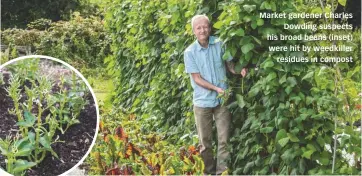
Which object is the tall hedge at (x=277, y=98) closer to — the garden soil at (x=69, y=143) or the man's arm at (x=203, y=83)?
the man's arm at (x=203, y=83)

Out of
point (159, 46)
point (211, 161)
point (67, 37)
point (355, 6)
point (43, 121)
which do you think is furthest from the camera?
point (67, 37)

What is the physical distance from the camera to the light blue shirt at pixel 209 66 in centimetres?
526

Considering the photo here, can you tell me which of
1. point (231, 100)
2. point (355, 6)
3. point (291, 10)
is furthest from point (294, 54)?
point (355, 6)

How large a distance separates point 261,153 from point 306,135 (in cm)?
47

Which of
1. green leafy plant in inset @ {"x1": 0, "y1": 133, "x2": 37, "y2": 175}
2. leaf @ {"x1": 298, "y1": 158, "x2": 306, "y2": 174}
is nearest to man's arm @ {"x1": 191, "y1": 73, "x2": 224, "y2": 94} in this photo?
leaf @ {"x1": 298, "y1": 158, "x2": 306, "y2": 174}

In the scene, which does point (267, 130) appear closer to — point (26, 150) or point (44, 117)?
point (44, 117)

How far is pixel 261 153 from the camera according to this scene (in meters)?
5.04

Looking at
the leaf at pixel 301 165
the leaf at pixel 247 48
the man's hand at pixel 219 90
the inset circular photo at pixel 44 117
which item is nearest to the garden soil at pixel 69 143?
the inset circular photo at pixel 44 117

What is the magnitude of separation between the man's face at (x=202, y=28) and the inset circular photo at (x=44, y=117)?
900 mm

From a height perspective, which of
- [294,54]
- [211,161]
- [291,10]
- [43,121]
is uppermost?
[291,10]

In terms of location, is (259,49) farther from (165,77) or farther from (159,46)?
(159,46)

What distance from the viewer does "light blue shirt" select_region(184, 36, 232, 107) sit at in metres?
5.26

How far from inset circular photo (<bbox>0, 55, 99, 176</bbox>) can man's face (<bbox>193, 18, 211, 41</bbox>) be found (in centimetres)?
90

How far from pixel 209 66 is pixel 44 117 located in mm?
1237
